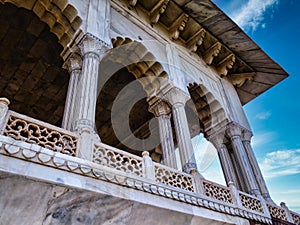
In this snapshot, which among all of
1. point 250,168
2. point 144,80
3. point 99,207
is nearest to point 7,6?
point 144,80

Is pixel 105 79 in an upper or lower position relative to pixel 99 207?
upper

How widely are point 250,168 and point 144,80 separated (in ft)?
10.2

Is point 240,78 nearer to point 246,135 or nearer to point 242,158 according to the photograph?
point 246,135

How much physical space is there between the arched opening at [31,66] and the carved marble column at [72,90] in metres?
1.41

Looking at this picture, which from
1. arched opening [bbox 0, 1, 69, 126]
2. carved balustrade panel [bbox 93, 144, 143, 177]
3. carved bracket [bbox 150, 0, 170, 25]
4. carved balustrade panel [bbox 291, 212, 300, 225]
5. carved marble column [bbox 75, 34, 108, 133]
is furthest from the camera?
carved bracket [bbox 150, 0, 170, 25]

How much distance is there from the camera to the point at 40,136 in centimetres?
342

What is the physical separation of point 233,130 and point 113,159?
4226 mm

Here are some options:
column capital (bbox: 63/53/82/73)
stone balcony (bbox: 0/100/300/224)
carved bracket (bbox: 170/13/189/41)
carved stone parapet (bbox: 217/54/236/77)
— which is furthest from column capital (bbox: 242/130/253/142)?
column capital (bbox: 63/53/82/73)

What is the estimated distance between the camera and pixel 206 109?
7809 mm

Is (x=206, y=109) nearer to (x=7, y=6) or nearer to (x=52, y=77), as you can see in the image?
(x=52, y=77)

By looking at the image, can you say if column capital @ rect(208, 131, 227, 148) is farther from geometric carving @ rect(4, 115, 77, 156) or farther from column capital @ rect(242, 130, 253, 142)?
geometric carving @ rect(4, 115, 77, 156)

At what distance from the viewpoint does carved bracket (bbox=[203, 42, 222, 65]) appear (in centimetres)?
800

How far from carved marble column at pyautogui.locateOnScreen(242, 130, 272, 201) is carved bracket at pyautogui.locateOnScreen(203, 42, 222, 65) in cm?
214

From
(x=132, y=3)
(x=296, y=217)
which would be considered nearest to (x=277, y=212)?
(x=296, y=217)
